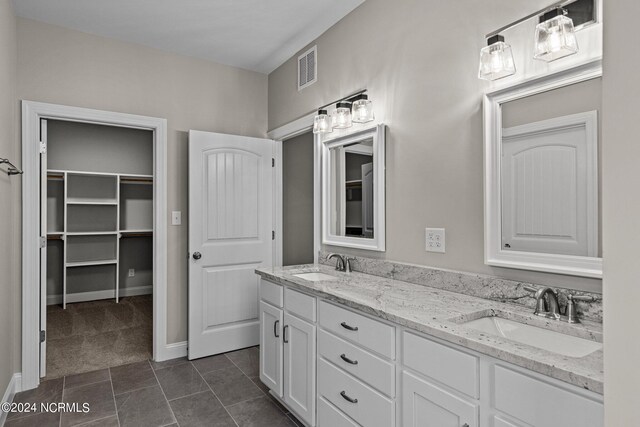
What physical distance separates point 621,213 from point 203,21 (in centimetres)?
291

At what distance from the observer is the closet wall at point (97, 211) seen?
491cm

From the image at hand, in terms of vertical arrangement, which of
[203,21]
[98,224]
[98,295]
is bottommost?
[98,295]

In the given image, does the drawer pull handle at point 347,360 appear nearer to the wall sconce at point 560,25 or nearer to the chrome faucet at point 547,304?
the chrome faucet at point 547,304

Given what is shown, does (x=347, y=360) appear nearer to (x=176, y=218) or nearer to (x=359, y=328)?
(x=359, y=328)

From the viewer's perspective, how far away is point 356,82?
2607 millimetres

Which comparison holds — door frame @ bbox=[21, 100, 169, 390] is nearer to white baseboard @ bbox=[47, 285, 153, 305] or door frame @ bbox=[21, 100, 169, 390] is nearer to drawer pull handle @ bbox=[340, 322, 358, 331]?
drawer pull handle @ bbox=[340, 322, 358, 331]

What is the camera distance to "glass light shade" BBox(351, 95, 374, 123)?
7.95 ft

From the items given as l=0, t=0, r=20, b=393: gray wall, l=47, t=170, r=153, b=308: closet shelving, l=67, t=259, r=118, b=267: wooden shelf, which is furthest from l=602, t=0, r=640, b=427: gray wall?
l=67, t=259, r=118, b=267: wooden shelf

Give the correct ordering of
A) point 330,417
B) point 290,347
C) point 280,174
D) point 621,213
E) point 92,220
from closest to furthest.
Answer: point 621,213 → point 330,417 → point 290,347 → point 280,174 → point 92,220

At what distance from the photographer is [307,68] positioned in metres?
3.14

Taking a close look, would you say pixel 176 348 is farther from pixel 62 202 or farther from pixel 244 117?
pixel 62 202

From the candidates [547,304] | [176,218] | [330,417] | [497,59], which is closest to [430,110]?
[497,59]

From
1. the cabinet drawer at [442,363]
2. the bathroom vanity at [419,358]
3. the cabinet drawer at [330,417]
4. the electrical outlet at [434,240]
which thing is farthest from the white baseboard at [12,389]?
the electrical outlet at [434,240]

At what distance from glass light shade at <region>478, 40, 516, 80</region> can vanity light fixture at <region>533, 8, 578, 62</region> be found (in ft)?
0.45
